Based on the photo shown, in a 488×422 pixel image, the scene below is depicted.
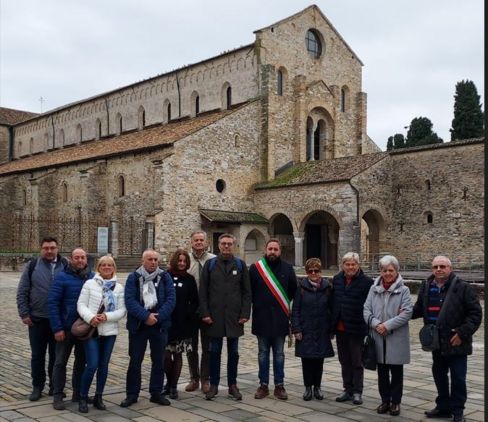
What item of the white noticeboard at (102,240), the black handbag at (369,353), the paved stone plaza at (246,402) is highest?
the white noticeboard at (102,240)

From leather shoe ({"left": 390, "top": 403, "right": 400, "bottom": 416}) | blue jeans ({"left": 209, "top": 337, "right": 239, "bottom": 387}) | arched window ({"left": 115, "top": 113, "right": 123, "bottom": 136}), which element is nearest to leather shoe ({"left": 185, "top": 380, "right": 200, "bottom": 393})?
blue jeans ({"left": 209, "top": 337, "right": 239, "bottom": 387})

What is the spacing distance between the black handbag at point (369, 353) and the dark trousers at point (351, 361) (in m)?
0.29

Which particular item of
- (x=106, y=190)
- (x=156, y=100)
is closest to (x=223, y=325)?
(x=106, y=190)

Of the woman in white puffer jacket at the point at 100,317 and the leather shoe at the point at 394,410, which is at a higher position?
the woman in white puffer jacket at the point at 100,317

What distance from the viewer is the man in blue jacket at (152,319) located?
6953 millimetres

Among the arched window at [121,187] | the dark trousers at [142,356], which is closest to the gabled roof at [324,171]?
the arched window at [121,187]

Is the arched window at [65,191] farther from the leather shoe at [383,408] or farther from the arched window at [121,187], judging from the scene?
the leather shoe at [383,408]

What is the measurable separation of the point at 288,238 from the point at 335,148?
678cm

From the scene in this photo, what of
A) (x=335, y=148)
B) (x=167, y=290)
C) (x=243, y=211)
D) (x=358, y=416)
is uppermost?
(x=335, y=148)

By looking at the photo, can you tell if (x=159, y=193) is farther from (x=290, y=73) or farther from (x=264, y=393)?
(x=264, y=393)

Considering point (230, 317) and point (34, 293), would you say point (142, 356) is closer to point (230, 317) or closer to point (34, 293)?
point (230, 317)

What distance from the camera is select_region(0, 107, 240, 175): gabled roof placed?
31.6 metres

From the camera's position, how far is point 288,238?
3338cm

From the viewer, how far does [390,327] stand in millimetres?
6648
